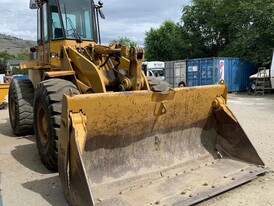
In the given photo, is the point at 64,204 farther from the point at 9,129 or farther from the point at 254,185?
the point at 9,129

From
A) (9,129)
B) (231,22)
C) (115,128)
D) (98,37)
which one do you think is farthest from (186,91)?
(231,22)

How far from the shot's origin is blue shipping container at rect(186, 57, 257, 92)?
2180 centimetres

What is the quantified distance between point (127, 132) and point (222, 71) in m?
18.1

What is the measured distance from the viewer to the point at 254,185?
15.7ft

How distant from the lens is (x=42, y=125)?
19.1ft

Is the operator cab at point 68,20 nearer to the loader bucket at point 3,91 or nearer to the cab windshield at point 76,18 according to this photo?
the cab windshield at point 76,18

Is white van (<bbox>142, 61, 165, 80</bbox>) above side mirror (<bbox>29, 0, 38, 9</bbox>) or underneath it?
underneath

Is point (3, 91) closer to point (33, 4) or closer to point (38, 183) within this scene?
point (33, 4)

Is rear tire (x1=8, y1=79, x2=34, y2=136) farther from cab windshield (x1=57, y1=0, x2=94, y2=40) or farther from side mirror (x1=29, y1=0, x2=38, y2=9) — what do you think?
cab windshield (x1=57, y1=0, x2=94, y2=40)

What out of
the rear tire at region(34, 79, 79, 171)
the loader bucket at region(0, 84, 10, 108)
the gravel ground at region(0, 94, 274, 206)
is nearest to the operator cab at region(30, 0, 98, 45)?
the rear tire at region(34, 79, 79, 171)

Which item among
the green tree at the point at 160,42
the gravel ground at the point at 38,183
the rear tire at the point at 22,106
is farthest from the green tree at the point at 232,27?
the rear tire at the point at 22,106

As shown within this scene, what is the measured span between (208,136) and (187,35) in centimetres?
2704

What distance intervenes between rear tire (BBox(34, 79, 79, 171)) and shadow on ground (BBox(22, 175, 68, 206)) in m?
0.37

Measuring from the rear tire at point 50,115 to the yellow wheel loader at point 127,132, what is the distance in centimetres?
1
